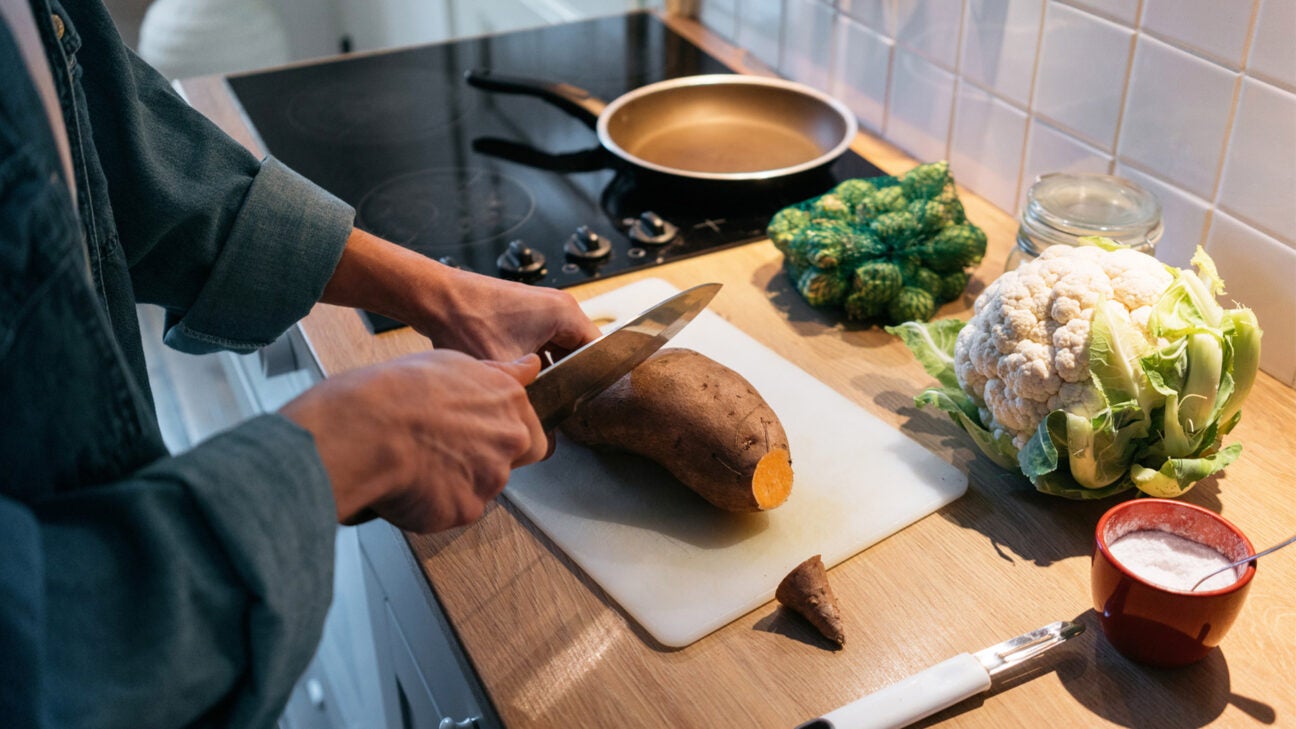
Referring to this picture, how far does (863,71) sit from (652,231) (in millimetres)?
435

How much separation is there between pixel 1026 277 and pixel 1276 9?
1.02 ft

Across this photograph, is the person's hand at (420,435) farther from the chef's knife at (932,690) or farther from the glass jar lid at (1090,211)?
the glass jar lid at (1090,211)

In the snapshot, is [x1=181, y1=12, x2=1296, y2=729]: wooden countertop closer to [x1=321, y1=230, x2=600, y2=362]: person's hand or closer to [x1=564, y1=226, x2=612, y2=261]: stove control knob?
[x1=321, y1=230, x2=600, y2=362]: person's hand

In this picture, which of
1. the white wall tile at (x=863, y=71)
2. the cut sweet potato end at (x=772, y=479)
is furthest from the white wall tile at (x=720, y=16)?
the cut sweet potato end at (x=772, y=479)

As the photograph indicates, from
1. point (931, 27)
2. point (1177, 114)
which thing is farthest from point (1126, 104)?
point (931, 27)

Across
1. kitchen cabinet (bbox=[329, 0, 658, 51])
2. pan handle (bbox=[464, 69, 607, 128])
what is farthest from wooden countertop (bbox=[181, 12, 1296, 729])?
kitchen cabinet (bbox=[329, 0, 658, 51])

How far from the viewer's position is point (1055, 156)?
3.85ft

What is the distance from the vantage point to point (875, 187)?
1157 mm

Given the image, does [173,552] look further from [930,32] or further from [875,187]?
[930,32]

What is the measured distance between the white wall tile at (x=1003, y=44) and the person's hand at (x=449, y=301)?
611mm

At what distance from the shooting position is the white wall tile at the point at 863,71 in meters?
1.42

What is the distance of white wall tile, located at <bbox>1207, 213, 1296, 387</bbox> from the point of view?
0.95 metres

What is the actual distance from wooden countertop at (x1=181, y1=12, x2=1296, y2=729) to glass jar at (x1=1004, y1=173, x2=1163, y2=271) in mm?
189

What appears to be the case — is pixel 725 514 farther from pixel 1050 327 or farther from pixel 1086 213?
pixel 1086 213
